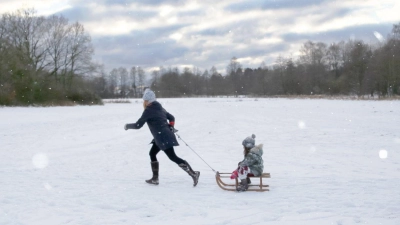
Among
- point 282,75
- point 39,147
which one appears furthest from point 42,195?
point 282,75

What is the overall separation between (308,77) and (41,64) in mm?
60466

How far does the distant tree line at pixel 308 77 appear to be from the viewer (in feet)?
203

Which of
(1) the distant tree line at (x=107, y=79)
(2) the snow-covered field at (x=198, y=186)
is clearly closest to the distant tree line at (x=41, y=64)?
(1) the distant tree line at (x=107, y=79)

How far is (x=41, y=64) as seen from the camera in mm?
57000

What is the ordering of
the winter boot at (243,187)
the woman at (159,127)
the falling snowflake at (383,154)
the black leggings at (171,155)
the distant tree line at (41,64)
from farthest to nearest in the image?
the distant tree line at (41,64), the falling snowflake at (383,154), the black leggings at (171,155), the woman at (159,127), the winter boot at (243,187)

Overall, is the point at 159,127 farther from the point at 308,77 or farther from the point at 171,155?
the point at 308,77

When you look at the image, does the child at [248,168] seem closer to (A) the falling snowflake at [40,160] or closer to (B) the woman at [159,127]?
(B) the woman at [159,127]

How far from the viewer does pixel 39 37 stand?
56969 millimetres

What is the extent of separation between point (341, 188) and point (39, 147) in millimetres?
10383

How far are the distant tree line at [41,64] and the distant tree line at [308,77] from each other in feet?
143

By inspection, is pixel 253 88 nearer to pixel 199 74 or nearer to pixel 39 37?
pixel 199 74

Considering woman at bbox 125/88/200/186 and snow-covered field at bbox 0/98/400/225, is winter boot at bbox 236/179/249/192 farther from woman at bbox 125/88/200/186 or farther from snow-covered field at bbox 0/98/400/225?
woman at bbox 125/88/200/186

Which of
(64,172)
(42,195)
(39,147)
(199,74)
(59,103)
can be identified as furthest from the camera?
(199,74)

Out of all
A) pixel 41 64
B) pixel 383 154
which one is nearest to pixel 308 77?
pixel 41 64
